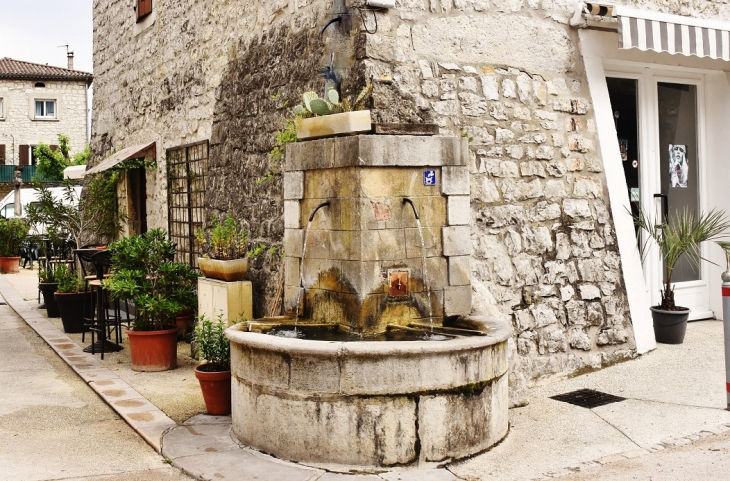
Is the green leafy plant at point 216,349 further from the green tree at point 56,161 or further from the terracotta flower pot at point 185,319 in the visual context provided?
the green tree at point 56,161

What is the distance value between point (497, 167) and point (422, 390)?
2449 mm

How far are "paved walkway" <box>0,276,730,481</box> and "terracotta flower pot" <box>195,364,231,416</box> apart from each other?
0.09 metres

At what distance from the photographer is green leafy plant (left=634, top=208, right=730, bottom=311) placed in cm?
675

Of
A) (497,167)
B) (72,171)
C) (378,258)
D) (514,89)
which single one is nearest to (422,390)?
(378,258)

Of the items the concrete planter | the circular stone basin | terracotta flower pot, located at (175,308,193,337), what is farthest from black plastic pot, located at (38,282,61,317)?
the circular stone basin

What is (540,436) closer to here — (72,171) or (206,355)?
(206,355)

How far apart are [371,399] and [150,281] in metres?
3.67

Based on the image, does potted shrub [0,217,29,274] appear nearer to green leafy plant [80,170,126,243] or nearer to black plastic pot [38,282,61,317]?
green leafy plant [80,170,126,243]

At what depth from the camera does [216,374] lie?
17.3ft

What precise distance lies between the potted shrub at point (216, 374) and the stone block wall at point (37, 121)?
3325 centimetres

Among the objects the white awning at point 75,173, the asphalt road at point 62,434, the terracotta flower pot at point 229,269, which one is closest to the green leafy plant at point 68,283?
the asphalt road at point 62,434

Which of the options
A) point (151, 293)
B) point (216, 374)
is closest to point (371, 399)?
point (216, 374)

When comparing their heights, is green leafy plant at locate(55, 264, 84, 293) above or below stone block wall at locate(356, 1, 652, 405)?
below

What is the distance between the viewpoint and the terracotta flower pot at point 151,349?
700 cm
